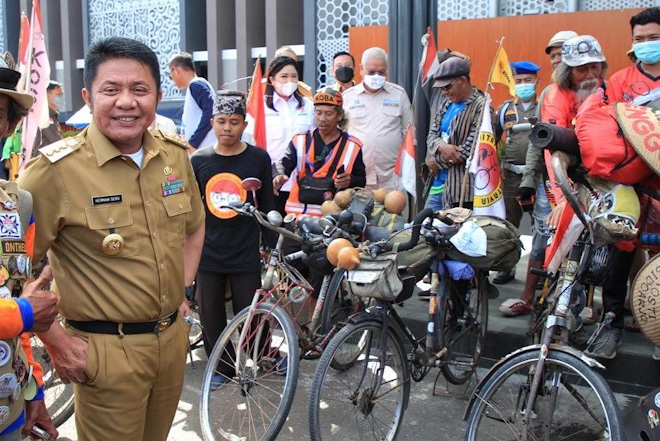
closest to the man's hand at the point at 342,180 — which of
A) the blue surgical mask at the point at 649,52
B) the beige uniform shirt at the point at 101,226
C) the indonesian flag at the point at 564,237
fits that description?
the indonesian flag at the point at 564,237

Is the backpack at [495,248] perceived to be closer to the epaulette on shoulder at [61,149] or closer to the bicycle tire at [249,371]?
the bicycle tire at [249,371]

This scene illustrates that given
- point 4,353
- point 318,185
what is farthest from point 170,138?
point 318,185

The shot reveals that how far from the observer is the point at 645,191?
3.06 meters

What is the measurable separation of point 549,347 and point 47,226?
6.86 ft

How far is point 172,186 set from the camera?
98.4 inches

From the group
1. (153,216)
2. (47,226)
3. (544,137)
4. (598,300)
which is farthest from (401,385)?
(598,300)

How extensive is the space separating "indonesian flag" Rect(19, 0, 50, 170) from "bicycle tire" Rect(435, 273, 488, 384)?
371 centimetres

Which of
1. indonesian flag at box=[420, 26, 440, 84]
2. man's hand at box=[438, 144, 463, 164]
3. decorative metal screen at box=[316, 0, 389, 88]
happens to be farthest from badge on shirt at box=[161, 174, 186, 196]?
decorative metal screen at box=[316, 0, 389, 88]

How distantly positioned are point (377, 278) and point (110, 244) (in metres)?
1.43

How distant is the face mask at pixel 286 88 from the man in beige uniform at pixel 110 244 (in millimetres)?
3654

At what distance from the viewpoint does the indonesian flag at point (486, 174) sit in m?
4.79

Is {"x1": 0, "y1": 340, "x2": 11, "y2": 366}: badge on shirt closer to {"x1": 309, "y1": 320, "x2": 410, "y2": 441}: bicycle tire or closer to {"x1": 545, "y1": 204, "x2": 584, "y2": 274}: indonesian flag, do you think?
{"x1": 309, "y1": 320, "x2": 410, "y2": 441}: bicycle tire

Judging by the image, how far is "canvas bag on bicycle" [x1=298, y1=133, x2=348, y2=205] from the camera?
192 inches

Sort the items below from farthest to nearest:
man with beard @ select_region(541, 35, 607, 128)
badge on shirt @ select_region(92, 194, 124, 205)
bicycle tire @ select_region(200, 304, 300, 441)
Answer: man with beard @ select_region(541, 35, 607, 128) → bicycle tire @ select_region(200, 304, 300, 441) → badge on shirt @ select_region(92, 194, 124, 205)
